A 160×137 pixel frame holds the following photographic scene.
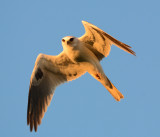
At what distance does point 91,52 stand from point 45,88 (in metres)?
1.66

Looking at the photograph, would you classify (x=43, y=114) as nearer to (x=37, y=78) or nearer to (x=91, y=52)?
(x=37, y=78)

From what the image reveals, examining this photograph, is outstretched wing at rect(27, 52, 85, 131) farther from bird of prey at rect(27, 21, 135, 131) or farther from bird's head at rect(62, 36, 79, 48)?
bird's head at rect(62, 36, 79, 48)

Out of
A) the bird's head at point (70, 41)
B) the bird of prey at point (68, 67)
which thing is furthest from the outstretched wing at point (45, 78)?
the bird's head at point (70, 41)

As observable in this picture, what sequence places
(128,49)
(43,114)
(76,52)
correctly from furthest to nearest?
(43,114), (76,52), (128,49)

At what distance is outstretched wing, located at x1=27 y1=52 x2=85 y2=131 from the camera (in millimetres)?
7676

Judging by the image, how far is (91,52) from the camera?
7547mm

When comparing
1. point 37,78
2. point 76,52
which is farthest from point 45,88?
point 76,52

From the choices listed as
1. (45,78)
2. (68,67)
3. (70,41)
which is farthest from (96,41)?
(45,78)

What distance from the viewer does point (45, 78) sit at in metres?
8.02

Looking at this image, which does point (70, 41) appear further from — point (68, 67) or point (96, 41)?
point (68, 67)

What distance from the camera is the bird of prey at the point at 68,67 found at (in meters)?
7.21

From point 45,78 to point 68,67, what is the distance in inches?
28.5

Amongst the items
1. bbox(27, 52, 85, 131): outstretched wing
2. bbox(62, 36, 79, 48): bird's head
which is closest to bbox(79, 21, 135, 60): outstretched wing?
bbox(62, 36, 79, 48): bird's head

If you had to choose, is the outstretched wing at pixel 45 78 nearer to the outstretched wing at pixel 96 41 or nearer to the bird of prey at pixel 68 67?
the bird of prey at pixel 68 67
